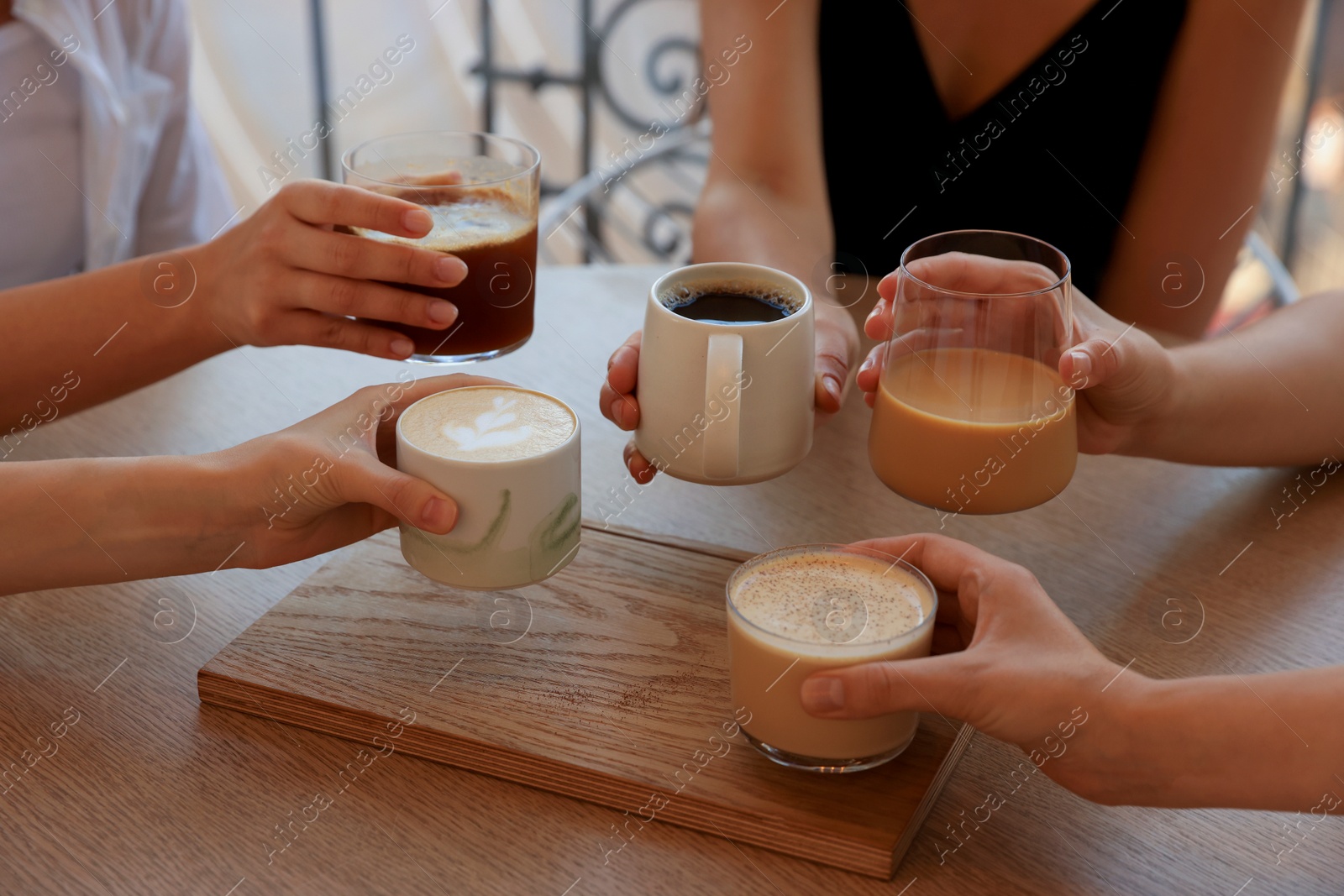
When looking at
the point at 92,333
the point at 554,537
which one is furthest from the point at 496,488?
the point at 92,333

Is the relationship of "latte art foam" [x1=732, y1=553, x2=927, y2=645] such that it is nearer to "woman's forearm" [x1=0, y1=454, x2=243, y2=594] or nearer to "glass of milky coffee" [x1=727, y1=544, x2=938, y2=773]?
"glass of milky coffee" [x1=727, y1=544, x2=938, y2=773]

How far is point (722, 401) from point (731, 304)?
134 millimetres

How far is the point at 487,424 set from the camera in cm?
103

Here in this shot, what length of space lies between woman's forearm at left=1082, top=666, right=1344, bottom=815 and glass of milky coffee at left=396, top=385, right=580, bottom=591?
0.47 meters

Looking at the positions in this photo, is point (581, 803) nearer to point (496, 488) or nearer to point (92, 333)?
point (496, 488)

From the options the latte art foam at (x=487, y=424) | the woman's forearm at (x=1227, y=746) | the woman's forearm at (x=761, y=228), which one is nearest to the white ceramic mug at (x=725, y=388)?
the latte art foam at (x=487, y=424)

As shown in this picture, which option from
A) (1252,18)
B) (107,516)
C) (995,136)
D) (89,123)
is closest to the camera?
(107,516)

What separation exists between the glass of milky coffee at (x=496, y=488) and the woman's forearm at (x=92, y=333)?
0.50 metres

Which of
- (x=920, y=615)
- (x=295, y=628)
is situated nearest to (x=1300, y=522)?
(x=920, y=615)

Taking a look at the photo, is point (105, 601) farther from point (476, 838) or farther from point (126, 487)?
point (476, 838)

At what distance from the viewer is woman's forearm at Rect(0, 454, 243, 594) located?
3.44 feet

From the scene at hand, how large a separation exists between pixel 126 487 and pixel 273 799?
0.35m

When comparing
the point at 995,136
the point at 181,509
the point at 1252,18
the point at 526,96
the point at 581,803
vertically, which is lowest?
the point at 526,96

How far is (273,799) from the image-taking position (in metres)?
0.88
